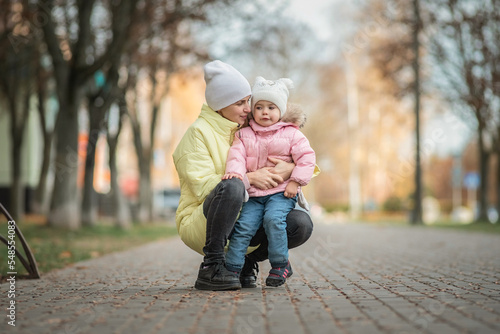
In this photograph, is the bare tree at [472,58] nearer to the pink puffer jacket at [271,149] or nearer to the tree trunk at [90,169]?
the tree trunk at [90,169]

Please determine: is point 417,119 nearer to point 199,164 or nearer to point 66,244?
point 66,244

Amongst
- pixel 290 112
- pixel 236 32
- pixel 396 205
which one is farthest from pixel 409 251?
pixel 396 205

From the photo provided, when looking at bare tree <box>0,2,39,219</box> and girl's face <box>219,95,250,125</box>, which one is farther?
bare tree <box>0,2,39,219</box>

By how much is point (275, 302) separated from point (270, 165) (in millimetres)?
1122

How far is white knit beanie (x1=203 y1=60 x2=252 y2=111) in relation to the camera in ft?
18.4

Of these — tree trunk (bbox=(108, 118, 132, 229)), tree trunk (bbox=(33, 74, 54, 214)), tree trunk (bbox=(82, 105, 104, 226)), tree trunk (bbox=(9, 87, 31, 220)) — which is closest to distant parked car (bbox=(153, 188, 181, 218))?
tree trunk (bbox=(33, 74, 54, 214))

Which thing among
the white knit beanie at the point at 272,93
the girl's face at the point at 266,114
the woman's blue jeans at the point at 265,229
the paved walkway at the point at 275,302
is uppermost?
the white knit beanie at the point at 272,93

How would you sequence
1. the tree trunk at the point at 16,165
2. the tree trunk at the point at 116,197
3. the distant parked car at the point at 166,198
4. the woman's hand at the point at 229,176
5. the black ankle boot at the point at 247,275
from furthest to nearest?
the distant parked car at the point at 166,198, the tree trunk at the point at 16,165, the tree trunk at the point at 116,197, the black ankle boot at the point at 247,275, the woman's hand at the point at 229,176

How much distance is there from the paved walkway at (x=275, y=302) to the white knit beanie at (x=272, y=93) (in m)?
1.42

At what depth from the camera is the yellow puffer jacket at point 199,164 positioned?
5488 millimetres

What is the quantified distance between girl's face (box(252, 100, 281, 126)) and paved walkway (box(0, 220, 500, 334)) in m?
1.27

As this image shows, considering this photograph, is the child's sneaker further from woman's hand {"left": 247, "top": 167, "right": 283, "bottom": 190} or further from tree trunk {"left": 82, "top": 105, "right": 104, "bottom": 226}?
tree trunk {"left": 82, "top": 105, "right": 104, "bottom": 226}

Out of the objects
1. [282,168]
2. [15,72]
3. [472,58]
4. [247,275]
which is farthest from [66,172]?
[472,58]

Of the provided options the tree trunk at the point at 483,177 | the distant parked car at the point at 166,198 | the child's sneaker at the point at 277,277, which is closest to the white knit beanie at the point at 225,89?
the child's sneaker at the point at 277,277
